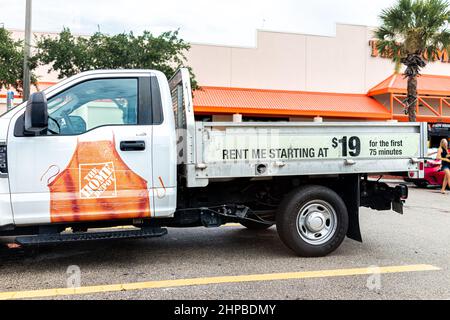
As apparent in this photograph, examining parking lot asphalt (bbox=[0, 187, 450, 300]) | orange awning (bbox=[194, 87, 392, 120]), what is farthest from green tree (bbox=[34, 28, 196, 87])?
orange awning (bbox=[194, 87, 392, 120])

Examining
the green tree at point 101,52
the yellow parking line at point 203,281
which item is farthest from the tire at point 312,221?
the green tree at point 101,52

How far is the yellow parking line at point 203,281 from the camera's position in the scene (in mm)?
4098

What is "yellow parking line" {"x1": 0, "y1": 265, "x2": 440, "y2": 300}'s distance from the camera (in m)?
4.10

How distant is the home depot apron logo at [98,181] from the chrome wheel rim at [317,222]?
2.22m

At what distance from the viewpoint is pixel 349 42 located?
23.9m

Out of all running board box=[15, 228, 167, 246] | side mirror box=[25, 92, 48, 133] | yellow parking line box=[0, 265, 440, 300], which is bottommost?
yellow parking line box=[0, 265, 440, 300]

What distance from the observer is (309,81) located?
23.2 m

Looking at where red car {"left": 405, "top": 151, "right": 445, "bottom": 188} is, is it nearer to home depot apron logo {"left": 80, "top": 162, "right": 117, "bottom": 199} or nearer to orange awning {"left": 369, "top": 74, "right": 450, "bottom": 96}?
orange awning {"left": 369, "top": 74, "right": 450, "bottom": 96}

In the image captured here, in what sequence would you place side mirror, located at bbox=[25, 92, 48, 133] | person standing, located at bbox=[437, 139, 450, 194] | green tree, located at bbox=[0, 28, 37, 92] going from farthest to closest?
1. person standing, located at bbox=[437, 139, 450, 194]
2. green tree, located at bbox=[0, 28, 37, 92]
3. side mirror, located at bbox=[25, 92, 48, 133]

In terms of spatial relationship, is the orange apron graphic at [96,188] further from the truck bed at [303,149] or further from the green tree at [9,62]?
the green tree at [9,62]

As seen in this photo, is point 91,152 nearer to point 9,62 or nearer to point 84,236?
point 84,236

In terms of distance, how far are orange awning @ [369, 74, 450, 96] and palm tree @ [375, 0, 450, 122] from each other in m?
3.40

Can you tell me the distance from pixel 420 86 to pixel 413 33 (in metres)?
6.33
